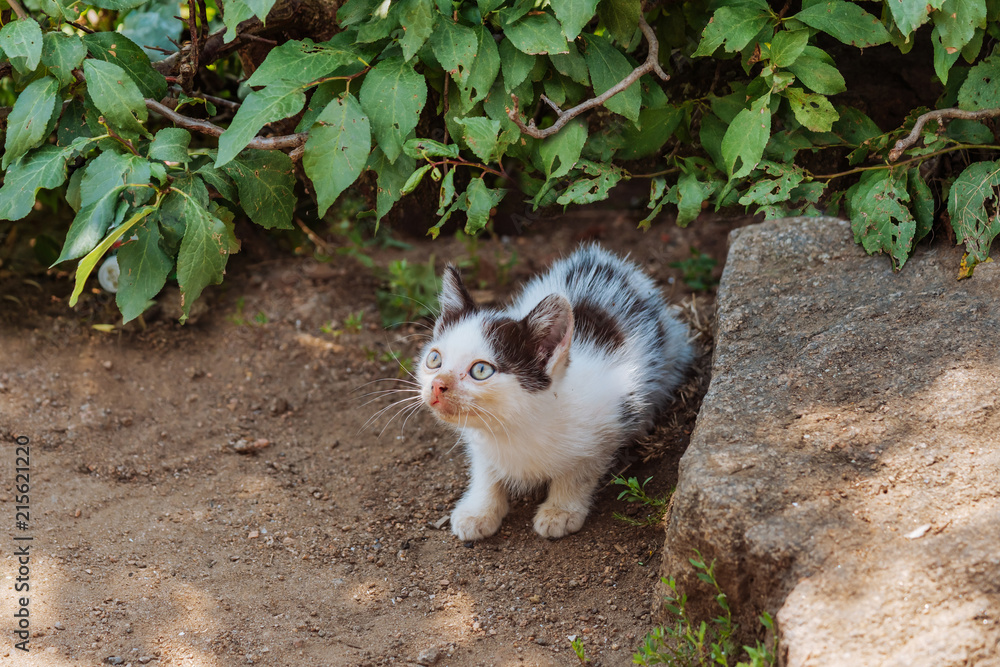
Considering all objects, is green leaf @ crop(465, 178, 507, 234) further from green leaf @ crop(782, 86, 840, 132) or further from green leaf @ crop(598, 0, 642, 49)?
green leaf @ crop(782, 86, 840, 132)

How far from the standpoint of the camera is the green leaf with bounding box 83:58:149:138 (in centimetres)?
269

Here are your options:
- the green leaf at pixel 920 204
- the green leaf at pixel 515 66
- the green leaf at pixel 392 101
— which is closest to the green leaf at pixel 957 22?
the green leaf at pixel 920 204

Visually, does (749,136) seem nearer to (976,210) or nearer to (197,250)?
(976,210)

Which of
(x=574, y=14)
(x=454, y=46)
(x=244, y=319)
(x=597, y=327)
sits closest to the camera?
(x=574, y=14)

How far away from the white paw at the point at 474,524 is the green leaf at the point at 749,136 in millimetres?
1566

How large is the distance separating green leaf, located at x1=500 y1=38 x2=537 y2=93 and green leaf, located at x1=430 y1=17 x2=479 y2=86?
0.48 feet

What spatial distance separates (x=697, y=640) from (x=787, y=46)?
2.00 m

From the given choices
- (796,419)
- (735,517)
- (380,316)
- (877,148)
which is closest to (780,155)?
(877,148)

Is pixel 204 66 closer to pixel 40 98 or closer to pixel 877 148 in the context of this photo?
pixel 40 98

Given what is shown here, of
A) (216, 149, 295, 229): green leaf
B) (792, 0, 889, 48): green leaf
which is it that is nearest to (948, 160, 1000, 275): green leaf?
(792, 0, 889, 48): green leaf

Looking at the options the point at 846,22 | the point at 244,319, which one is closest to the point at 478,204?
the point at 846,22

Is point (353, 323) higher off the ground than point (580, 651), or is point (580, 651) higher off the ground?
point (580, 651)

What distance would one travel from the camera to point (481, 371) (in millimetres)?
2787

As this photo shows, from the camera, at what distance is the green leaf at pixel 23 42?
260 centimetres
